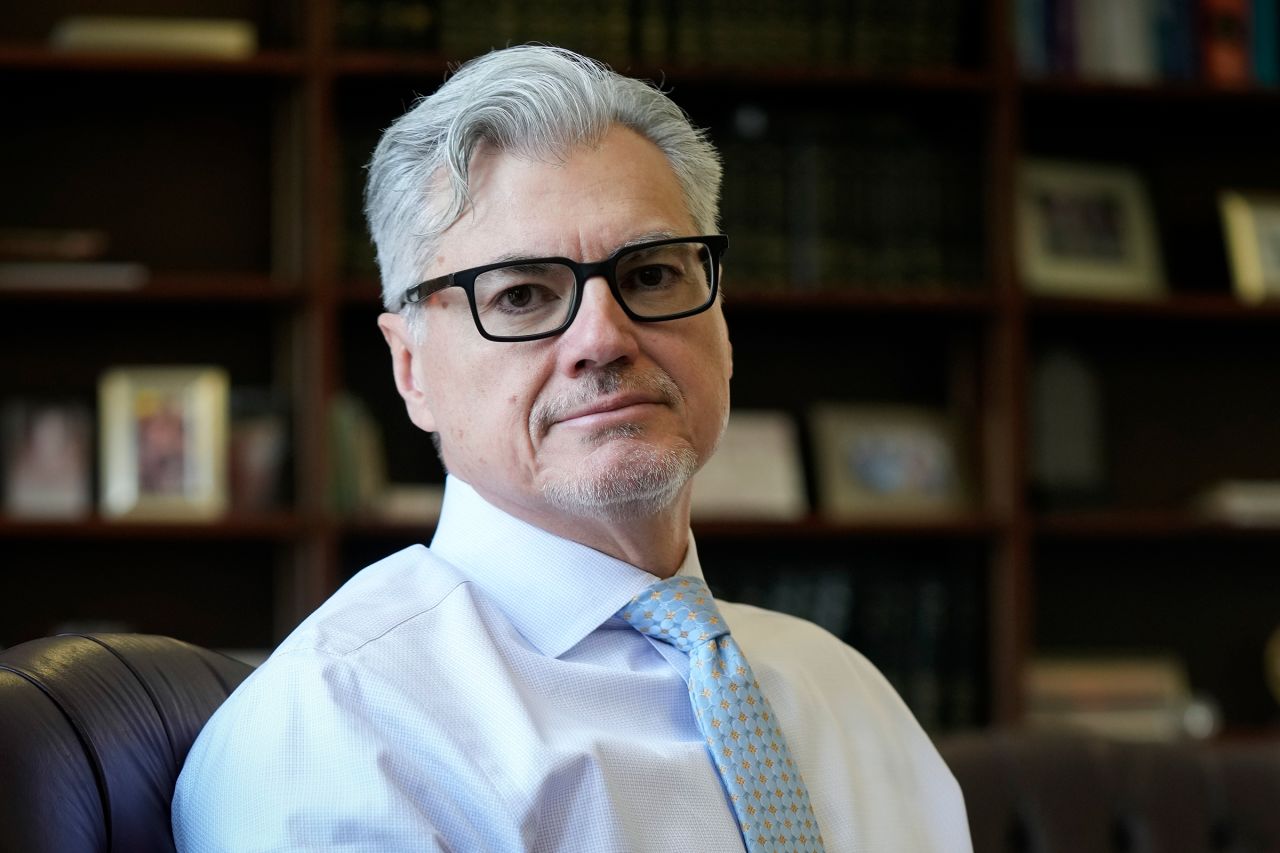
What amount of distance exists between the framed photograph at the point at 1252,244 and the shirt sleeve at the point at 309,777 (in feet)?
8.95

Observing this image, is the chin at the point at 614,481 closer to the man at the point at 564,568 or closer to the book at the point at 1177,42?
the man at the point at 564,568

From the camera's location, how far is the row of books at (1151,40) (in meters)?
3.25

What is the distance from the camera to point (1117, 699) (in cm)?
327

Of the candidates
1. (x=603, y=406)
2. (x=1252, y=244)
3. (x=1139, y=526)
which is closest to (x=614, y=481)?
(x=603, y=406)

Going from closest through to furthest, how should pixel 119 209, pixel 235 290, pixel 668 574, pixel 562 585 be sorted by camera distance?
pixel 562 585, pixel 668 574, pixel 235 290, pixel 119 209

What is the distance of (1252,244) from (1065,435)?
626 millimetres

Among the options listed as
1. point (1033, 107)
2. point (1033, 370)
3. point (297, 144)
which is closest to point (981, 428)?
point (1033, 370)

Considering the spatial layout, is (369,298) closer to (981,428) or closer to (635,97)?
(981,428)

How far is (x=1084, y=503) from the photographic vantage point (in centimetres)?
330

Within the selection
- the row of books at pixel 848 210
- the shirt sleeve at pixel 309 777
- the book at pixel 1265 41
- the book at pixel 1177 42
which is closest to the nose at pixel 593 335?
the shirt sleeve at pixel 309 777

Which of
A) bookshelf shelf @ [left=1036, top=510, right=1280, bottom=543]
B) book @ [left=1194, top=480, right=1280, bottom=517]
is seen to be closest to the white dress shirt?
bookshelf shelf @ [left=1036, top=510, right=1280, bottom=543]

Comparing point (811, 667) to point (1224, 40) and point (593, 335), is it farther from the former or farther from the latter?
point (1224, 40)

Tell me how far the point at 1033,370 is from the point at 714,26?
1011mm

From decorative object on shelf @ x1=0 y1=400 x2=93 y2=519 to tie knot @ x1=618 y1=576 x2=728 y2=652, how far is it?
6.17ft
